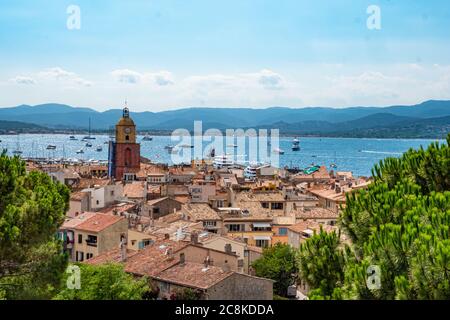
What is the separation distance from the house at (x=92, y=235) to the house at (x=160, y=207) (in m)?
9.14

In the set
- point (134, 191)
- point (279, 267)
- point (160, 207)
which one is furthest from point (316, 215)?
point (134, 191)

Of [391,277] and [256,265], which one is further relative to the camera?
[256,265]

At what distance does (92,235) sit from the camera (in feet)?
137

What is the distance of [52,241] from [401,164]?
31.7ft

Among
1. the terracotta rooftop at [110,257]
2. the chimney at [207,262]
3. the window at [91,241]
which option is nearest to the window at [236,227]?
the window at [91,241]

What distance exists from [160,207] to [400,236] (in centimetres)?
4146

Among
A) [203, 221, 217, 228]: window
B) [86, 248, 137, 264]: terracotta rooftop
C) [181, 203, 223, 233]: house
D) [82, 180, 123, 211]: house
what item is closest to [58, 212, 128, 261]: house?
[86, 248, 137, 264]: terracotta rooftop

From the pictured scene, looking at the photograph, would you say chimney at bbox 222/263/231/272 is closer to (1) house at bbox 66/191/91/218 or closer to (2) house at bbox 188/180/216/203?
(1) house at bbox 66/191/91/218

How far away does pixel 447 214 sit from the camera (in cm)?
1324

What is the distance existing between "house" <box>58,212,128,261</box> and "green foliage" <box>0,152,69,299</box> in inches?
849

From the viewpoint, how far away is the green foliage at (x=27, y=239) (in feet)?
58.4
